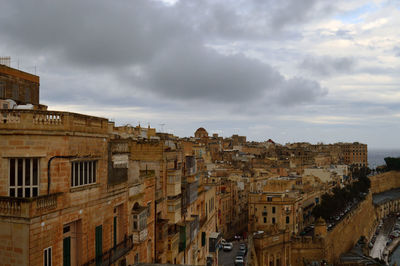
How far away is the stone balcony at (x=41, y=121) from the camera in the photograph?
450 inches

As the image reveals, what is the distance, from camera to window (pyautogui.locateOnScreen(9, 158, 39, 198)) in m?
11.3

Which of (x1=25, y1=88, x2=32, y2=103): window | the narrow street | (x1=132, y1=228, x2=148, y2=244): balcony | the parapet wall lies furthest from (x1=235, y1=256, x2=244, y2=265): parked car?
the narrow street

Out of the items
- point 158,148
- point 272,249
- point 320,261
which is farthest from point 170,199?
point 320,261

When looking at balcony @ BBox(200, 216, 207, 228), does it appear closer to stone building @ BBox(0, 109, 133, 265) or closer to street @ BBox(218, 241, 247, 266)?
street @ BBox(218, 241, 247, 266)

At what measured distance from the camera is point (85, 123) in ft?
43.3

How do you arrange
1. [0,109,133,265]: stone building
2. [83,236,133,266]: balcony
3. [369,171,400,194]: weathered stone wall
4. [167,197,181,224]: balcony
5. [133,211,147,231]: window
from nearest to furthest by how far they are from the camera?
[0,109,133,265]: stone building < [83,236,133,266]: balcony < [133,211,147,231]: window < [167,197,181,224]: balcony < [369,171,400,194]: weathered stone wall

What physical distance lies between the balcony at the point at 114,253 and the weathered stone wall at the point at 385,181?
128 metres

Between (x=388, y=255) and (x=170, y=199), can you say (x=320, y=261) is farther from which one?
(x=170, y=199)

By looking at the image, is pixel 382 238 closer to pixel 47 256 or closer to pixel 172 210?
pixel 172 210

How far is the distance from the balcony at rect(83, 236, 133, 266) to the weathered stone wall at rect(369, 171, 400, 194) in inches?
5027

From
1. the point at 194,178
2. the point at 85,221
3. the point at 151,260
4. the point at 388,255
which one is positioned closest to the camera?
the point at 85,221

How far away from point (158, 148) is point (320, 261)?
134ft

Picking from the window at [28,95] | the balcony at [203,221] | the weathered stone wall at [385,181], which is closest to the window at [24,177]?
the window at [28,95]

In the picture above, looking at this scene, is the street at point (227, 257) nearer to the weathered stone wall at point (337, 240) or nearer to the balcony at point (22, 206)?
the weathered stone wall at point (337, 240)
